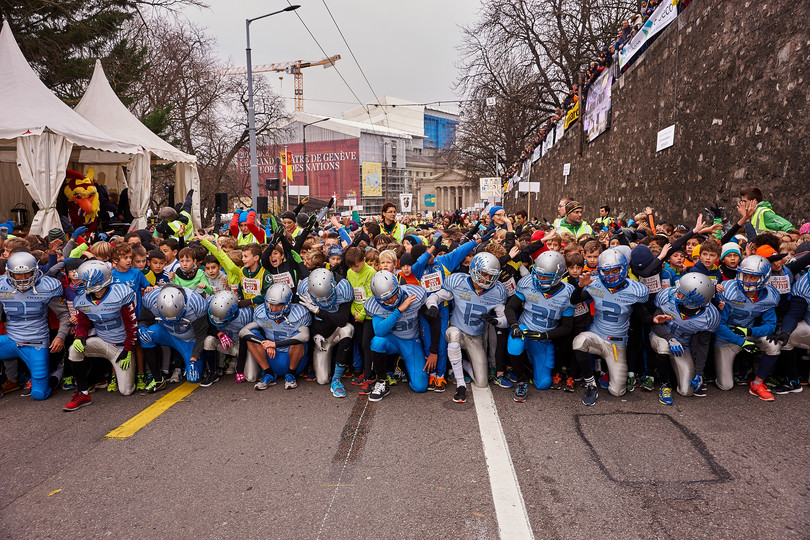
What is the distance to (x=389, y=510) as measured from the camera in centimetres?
317

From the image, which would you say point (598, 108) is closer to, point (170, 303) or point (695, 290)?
point (695, 290)

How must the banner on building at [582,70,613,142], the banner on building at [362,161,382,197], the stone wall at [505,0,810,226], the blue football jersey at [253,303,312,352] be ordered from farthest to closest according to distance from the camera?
the banner on building at [362,161,382,197], the banner on building at [582,70,613,142], the stone wall at [505,0,810,226], the blue football jersey at [253,303,312,352]

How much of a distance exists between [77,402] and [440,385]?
3702mm

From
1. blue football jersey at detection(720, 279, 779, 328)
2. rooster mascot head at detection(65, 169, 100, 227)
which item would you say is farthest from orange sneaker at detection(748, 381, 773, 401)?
rooster mascot head at detection(65, 169, 100, 227)

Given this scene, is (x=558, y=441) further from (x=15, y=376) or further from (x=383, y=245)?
(x=15, y=376)

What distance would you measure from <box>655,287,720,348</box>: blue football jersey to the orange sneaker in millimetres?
692

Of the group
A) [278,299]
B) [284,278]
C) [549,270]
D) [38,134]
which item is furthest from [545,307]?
[38,134]

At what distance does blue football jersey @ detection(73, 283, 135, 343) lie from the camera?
5281mm

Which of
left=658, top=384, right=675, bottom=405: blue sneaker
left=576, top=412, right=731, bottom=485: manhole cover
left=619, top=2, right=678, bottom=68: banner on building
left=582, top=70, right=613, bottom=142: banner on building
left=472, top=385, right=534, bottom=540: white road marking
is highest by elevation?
left=619, top=2, right=678, bottom=68: banner on building

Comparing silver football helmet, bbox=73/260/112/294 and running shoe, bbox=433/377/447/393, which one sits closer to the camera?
silver football helmet, bbox=73/260/112/294

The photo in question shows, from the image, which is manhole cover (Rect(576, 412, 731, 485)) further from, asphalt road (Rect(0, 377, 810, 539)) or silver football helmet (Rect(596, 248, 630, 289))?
silver football helmet (Rect(596, 248, 630, 289))

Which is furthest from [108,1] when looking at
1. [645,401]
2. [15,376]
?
[645,401]

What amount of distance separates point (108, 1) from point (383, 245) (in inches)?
675

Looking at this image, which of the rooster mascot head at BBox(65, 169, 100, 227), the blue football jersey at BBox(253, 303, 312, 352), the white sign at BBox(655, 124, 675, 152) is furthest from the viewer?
the rooster mascot head at BBox(65, 169, 100, 227)
